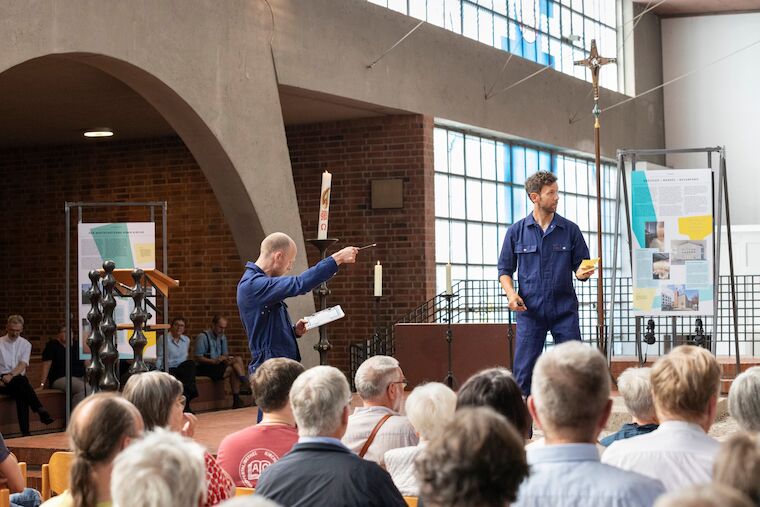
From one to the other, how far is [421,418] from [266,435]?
2.64 feet

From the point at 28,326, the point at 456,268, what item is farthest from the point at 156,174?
the point at 456,268

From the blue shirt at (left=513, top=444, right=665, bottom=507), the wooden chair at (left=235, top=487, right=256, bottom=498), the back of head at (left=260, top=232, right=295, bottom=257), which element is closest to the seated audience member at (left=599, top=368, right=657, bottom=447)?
the wooden chair at (left=235, top=487, right=256, bottom=498)

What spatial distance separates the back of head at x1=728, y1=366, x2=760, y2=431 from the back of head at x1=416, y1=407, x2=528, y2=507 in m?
1.55

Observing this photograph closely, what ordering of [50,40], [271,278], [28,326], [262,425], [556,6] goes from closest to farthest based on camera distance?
[262,425], [271,278], [50,40], [28,326], [556,6]

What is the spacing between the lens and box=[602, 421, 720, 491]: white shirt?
3.08 m

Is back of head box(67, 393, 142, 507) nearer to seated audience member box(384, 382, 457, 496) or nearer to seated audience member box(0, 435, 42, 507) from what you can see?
seated audience member box(384, 382, 457, 496)

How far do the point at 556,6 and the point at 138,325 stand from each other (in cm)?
1206

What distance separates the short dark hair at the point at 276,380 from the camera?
4512 mm

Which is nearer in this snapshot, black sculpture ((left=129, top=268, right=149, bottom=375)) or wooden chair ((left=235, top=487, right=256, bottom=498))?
wooden chair ((left=235, top=487, right=256, bottom=498))

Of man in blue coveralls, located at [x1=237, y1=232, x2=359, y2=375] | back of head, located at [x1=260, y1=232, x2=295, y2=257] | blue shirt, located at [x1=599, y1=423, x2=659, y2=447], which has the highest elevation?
back of head, located at [x1=260, y1=232, x2=295, y2=257]

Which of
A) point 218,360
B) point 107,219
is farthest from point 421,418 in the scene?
point 107,219

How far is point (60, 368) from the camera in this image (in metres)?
12.4

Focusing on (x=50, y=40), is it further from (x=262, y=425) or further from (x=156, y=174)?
(x=156, y=174)

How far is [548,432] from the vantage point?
2652 millimetres
